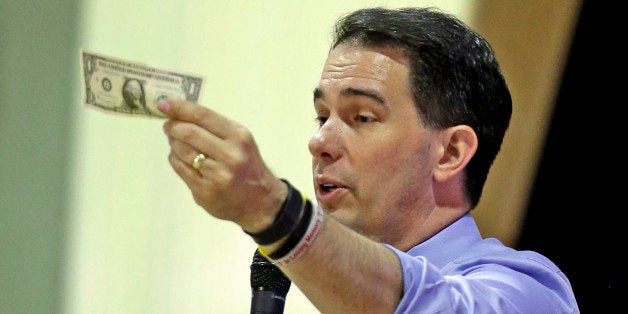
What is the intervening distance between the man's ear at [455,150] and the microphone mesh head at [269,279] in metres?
0.48

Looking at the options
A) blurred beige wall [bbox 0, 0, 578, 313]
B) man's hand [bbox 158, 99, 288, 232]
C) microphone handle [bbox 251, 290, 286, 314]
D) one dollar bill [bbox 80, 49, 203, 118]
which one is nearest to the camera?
man's hand [bbox 158, 99, 288, 232]

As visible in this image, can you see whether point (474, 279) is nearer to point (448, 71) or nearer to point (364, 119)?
point (364, 119)

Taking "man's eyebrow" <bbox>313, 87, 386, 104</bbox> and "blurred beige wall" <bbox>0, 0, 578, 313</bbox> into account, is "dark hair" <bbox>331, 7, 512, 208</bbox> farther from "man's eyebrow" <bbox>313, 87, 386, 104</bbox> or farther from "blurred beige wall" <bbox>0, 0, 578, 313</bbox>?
"blurred beige wall" <bbox>0, 0, 578, 313</bbox>

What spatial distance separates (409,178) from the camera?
184cm

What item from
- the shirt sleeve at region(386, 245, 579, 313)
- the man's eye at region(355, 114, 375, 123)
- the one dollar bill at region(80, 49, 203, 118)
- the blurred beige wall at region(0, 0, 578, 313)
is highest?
the one dollar bill at region(80, 49, 203, 118)

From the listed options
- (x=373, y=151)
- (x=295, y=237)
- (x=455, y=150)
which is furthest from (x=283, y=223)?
(x=455, y=150)

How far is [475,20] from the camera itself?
275 centimetres

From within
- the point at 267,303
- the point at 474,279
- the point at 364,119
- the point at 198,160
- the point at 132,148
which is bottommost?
the point at 132,148

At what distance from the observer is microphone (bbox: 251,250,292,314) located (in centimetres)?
156

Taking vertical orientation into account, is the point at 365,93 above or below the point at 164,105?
below

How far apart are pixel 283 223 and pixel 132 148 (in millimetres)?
1776

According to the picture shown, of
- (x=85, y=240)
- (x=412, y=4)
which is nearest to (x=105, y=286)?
(x=85, y=240)

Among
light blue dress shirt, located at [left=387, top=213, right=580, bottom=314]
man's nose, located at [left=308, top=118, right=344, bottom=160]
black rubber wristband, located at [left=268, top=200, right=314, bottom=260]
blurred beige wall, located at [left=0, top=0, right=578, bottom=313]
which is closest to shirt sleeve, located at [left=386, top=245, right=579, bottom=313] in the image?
light blue dress shirt, located at [left=387, top=213, right=580, bottom=314]

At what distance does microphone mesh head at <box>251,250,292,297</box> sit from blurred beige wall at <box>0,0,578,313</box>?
4.01ft
